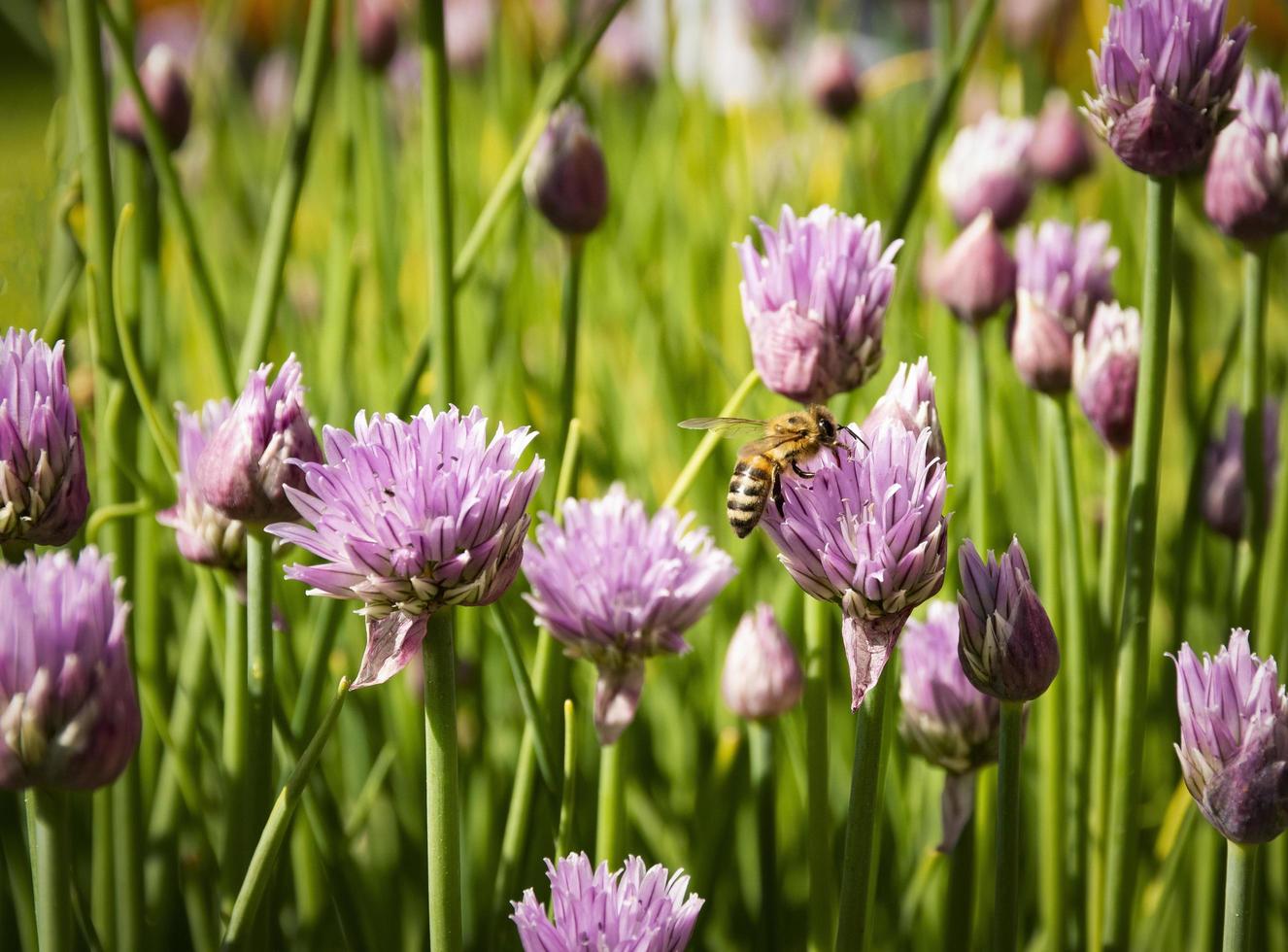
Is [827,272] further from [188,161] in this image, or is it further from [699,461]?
[188,161]

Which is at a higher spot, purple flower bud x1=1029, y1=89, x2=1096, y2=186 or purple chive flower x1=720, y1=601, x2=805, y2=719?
purple flower bud x1=1029, y1=89, x2=1096, y2=186

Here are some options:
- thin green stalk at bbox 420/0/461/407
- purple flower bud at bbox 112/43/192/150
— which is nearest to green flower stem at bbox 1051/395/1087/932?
thin green stalk at bbox 420/0/461/407

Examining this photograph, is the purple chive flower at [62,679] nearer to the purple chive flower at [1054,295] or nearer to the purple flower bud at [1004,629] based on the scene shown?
the purple flower bud at [1004,629]

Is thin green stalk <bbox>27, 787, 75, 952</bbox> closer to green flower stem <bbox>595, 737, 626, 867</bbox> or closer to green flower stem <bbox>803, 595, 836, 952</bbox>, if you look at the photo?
green flower stem <bbox>595, 737, 626, 867</bbox>

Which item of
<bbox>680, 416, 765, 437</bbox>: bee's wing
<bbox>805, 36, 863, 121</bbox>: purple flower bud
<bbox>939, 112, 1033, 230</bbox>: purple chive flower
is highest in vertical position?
<bbox>805, 36, 863, 121</bbox>: purple flower bud

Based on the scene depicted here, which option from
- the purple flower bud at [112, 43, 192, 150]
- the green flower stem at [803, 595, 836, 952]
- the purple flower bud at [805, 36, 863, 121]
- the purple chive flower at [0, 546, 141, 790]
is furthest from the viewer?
the purple flower bud at [805, 36, 863, 121]

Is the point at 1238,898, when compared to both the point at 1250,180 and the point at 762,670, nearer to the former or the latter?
the point at 762,670
